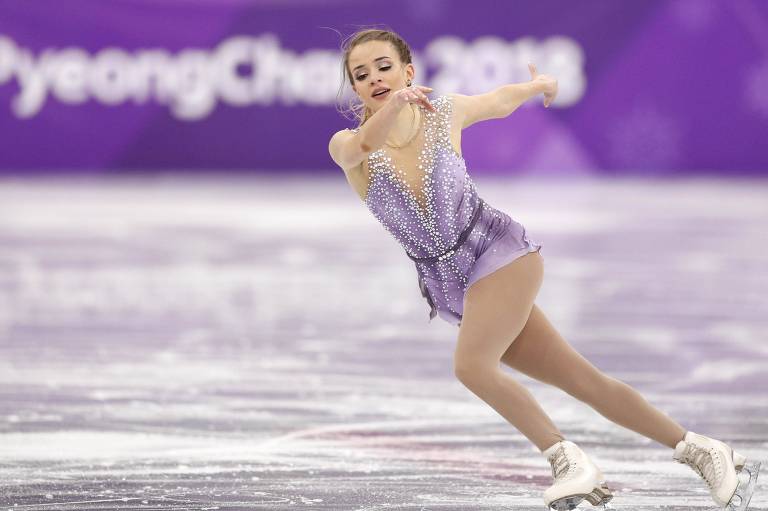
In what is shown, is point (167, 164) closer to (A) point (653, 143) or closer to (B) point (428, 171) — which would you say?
(A) point (653, 143)

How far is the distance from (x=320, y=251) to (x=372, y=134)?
18.7 ft

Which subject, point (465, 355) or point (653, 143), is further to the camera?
point (653, 143)

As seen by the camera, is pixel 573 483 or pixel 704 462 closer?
pixel 573 483

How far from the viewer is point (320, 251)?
846 centimetres

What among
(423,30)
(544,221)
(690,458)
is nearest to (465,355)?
(690,458)

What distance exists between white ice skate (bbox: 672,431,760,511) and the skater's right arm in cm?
98

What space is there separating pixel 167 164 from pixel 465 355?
12689 millimetres

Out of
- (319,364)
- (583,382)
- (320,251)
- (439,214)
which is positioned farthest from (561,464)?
(320,251)

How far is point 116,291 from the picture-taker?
6.75 meters

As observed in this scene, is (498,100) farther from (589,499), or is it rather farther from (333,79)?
(333,79)

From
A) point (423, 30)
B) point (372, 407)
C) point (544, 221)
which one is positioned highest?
point (423, 30)

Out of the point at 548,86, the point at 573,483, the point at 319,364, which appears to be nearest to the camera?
→ the point at 573,483

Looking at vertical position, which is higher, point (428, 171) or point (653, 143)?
point (653, 143)

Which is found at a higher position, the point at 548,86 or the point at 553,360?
the point at 548,86
